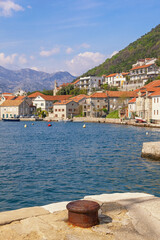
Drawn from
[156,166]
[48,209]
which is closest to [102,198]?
[48,209]

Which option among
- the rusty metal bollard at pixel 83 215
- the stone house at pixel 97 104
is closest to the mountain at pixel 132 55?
the stone house at pixel 97 104

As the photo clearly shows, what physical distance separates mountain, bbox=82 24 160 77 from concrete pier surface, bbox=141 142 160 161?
12895 centimetres

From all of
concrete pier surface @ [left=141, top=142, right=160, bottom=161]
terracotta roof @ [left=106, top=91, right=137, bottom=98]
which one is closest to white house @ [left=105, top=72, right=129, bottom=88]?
terracotta roof @ [left=106, top=91, right=137, bottom=98]

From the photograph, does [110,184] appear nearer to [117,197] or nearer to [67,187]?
[67,187]

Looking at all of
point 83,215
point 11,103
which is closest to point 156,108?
point 83,215

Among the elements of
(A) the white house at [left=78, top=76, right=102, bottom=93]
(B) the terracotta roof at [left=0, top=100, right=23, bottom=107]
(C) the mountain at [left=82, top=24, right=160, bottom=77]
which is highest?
(C) the mountain at [left=82, top=24, right=160, bottom=77]

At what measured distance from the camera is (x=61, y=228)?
255 inches

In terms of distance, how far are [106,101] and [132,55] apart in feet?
233

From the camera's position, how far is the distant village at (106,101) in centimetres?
7921

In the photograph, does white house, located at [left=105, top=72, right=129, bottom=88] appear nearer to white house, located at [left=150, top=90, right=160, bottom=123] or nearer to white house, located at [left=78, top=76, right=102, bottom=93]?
white house, located at [left=78, top=76, right=102, bottom=93]

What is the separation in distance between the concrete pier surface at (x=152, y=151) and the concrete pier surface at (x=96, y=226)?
16.3 metres

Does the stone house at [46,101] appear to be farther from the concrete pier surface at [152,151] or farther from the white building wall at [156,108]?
the concrete pier surface at [152,151]

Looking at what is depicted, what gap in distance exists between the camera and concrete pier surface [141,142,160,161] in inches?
943

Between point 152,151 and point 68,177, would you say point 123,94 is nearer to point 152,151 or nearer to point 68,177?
point 152,151
